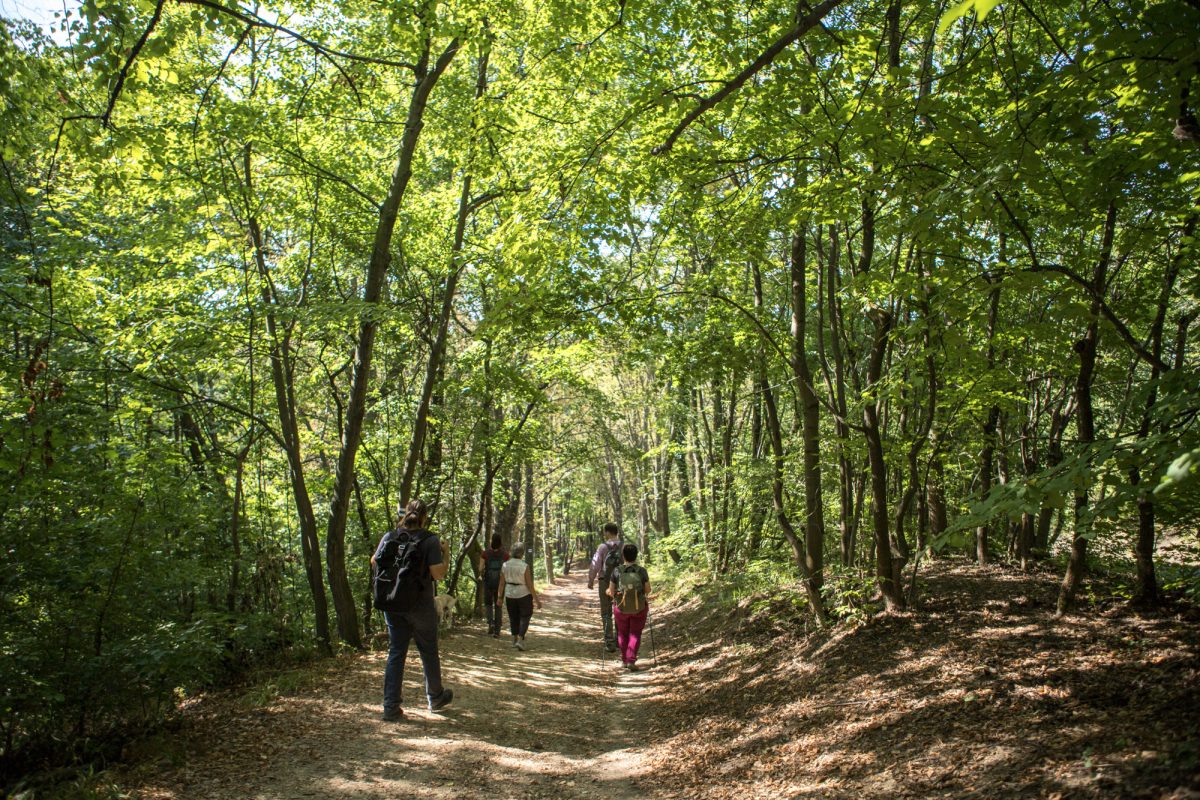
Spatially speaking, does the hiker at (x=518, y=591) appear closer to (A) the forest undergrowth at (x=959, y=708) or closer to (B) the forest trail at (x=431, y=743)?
(B) the forest trail at (x=431, y=743)

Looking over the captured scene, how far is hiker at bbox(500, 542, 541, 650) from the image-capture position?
1095cm

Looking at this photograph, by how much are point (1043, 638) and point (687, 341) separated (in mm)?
4885

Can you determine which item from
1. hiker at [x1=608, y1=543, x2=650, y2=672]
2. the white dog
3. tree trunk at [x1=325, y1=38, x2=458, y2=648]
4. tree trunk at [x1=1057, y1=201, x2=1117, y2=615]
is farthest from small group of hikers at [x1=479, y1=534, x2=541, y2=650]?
tree trunk at [x1=1057, y1=201, x2=1117, y2=615]

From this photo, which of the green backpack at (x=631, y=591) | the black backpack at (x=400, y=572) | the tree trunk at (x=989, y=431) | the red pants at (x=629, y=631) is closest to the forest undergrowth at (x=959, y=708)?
the tree trunk at (x=989, y=431)

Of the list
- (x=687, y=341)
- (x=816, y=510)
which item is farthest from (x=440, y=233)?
(x=816, y=510)

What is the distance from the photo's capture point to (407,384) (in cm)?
1541

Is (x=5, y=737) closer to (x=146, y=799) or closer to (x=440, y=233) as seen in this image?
(x=146, y=799)

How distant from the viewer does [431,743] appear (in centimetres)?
587

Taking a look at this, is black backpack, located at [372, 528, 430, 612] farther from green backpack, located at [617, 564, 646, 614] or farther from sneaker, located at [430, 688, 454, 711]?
green backpack, located at [617, 564, 646, 614]

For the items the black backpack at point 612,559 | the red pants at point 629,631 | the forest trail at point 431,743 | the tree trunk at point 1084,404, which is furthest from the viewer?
the black backpack at point 612,559

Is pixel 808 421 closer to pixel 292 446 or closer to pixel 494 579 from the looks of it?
pixel 494 579

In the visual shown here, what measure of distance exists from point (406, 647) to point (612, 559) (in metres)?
5.04

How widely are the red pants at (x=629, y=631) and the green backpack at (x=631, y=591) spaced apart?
0.27 metres

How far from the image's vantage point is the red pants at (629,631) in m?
10.0
